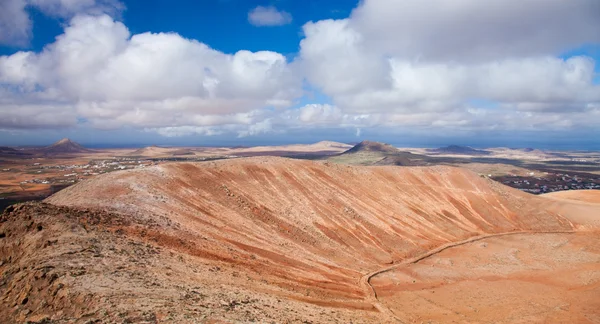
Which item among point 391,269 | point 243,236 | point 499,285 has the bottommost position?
point 499,285

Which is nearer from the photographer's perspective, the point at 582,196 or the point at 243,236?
the point at 243,236

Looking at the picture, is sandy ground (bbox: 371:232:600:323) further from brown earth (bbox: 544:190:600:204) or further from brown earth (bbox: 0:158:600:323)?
brown earth (bbox: 544:190:600:204)

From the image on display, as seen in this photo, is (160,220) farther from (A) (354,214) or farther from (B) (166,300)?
(A) (354,214)

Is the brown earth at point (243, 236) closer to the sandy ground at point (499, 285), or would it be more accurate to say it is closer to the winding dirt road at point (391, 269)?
the winding dirt road at point (391, 269)

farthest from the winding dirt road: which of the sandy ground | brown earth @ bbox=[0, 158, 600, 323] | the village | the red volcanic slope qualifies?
the village

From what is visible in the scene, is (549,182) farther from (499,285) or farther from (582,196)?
(499,285)

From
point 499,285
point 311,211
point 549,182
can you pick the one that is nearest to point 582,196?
point 499,285

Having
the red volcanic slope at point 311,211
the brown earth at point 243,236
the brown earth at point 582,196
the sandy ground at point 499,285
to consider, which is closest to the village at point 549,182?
the brown earth at point 582,196

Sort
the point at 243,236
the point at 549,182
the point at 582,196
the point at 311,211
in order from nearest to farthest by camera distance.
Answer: the point at 243,236 < the point at 311,211 < the point at 582,196 < the point at 549,182

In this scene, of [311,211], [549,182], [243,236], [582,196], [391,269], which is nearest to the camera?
[243,236]
